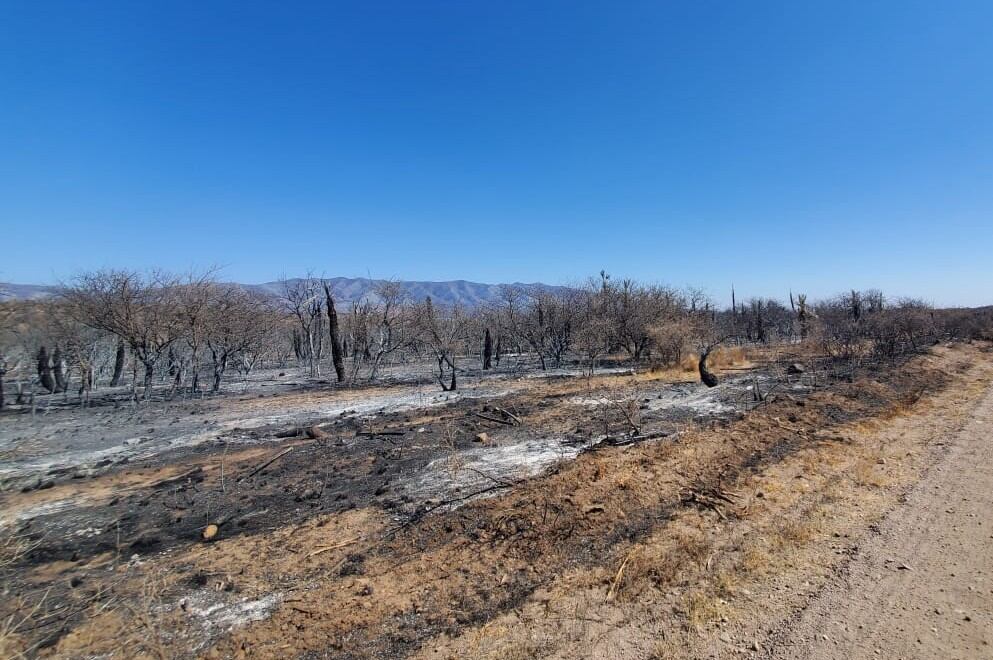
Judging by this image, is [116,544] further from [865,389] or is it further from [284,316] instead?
[284,316]

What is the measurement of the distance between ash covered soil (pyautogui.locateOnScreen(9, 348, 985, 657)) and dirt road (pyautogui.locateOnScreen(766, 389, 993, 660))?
1248mm

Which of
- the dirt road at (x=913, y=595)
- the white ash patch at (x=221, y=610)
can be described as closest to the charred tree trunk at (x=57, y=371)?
the white ash patch at (x=221, y=610)

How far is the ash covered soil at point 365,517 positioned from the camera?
13.7 feet

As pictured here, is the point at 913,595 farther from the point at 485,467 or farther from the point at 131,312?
the point at 131,312

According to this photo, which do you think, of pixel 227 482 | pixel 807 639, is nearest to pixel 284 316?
pixel 227 482

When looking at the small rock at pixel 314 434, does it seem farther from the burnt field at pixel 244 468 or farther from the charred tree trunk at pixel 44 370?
the charred tree trunk at pixel 44 370

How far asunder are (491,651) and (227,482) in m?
7.04

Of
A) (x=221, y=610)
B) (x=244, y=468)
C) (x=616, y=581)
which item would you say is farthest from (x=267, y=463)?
(x=616, y=581)

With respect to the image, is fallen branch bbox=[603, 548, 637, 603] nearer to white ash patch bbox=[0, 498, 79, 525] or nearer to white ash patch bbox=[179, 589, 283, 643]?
white ash patch bbox=[179, 589, 283, 643]

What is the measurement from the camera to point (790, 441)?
949 cm

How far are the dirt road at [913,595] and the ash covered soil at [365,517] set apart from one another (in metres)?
1.25

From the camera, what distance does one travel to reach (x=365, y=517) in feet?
21.6

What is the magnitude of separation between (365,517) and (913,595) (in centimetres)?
668

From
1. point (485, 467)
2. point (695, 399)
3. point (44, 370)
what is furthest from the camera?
point (44, 370)
